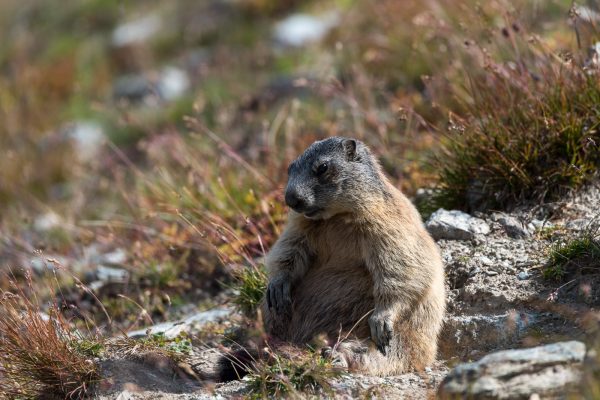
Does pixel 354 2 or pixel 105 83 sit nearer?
pixel 354 2

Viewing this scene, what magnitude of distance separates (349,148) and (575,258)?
188cm

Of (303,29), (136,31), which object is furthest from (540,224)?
(136,31)

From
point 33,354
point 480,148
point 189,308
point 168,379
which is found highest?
point 480,148

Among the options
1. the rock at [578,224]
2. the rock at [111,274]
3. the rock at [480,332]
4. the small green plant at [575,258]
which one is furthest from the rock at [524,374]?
the rock at [111,274]

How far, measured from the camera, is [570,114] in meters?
6.27

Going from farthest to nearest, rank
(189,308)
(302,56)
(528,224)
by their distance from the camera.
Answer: (302,56) → (189,308) → (528,224)

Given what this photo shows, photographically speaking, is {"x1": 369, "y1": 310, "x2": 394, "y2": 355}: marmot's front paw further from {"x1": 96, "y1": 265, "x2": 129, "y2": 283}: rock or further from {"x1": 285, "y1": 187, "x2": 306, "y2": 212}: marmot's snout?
{"x1": 96, "y1": 265, "x2": 129, "y2": 283}: rock

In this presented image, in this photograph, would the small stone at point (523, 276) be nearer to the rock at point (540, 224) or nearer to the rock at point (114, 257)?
the rock at point (540, 224)

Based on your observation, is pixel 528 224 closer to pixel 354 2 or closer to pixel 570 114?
pixel 570 114

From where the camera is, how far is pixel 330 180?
5.30 meters

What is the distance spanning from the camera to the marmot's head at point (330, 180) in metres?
5.18

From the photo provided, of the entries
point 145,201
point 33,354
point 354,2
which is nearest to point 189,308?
point 145,201

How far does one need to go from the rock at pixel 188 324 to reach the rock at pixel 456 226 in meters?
2.05

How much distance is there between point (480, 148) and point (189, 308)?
10.7ft
